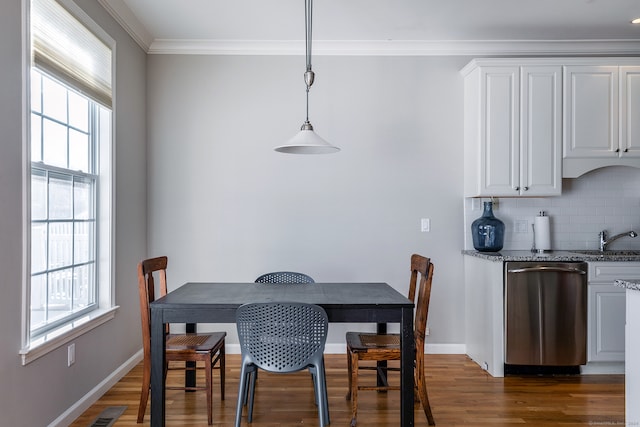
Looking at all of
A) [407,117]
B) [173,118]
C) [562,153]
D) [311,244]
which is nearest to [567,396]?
[562,153]

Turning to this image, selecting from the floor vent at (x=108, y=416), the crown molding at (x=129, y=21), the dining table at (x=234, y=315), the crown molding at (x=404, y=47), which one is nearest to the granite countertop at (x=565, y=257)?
the dining table at (x=234, y=315)

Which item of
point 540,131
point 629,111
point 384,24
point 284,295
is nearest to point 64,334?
point 284,295

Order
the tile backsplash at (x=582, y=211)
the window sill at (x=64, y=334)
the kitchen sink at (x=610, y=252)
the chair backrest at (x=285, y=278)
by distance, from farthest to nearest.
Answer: the tile backsplash at (x=582, y=211) → the kitchen sink at (x=610, y=252) → the chair backrest at (x=285, y=278) → the window sill at (x=64, y=334)

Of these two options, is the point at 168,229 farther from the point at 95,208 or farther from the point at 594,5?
the point at 594,5

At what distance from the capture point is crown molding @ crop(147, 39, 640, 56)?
13.0ft

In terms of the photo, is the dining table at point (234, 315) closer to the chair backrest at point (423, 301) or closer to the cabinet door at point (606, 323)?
the chair backrest at point (423, 301)

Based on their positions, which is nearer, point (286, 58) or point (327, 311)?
point (327, 311)

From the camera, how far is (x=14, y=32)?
215 centimetres

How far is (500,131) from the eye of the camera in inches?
146

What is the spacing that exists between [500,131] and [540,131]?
325 mm

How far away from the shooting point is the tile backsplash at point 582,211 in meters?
4.01

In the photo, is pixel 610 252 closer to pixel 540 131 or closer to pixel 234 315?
pixel 540 131

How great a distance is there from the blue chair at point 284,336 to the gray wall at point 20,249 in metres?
1.05

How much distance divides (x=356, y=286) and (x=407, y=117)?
178cm
